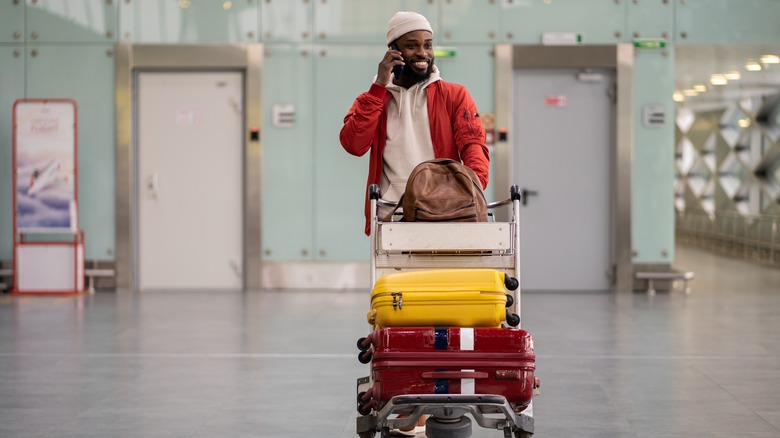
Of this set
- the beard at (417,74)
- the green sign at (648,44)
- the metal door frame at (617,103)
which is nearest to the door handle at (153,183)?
the metal door frame at (617,103)

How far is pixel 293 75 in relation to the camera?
37.7ft

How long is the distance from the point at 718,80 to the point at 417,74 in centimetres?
1355

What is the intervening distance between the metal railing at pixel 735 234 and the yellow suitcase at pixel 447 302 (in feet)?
43.2

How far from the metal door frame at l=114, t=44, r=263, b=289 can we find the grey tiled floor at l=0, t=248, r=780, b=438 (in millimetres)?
873

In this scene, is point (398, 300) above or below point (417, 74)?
below

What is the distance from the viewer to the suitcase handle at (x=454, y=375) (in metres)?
3.52

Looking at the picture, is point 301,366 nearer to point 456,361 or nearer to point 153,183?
point 456,361

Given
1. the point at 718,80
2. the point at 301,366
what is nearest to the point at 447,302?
the point at 301,366

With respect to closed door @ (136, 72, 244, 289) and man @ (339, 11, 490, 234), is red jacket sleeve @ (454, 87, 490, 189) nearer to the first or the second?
man @ (339, 11, 490, 234)

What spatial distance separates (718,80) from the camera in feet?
55.3

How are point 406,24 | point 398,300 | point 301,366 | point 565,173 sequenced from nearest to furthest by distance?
point 398,300, point 406,24, point 301,366, point 565,173

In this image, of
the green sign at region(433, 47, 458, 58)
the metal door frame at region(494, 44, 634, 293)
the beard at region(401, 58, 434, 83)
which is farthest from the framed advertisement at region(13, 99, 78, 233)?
the beard at region(401, 58, 434, 83)

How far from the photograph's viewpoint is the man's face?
4.21 m

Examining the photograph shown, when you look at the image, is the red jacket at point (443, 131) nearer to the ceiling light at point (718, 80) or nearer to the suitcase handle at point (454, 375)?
the suitcase handle at point (454, 375)
